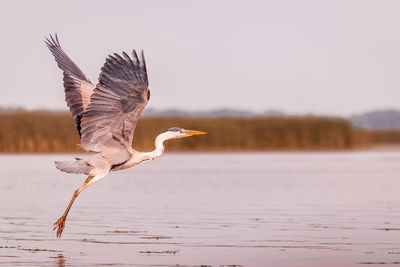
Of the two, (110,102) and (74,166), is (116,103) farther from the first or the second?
(74,166)

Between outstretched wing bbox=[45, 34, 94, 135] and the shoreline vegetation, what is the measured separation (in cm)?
2405

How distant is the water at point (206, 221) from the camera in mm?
8883

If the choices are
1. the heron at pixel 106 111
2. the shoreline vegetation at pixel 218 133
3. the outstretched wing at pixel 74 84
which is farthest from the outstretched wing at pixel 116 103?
the shoreline vegetation at pixel 218 133

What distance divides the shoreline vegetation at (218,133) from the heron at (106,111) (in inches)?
957

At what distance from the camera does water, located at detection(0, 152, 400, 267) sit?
8.88 metres

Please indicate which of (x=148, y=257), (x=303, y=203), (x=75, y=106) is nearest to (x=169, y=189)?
(x=303, y=203)

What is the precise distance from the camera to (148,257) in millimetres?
8805

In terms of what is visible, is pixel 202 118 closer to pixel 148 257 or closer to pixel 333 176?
pixel 333 176

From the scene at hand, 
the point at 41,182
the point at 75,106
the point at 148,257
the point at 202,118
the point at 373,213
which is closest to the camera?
the point at 148,257

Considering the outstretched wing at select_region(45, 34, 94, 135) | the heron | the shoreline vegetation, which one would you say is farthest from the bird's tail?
the shoreline vegetation

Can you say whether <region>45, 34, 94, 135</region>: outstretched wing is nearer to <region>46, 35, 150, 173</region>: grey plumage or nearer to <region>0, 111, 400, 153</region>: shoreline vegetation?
<region>46, 35, 150, 173</region>: grey plumage

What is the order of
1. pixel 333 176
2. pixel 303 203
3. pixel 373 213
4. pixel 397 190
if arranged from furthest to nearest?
pixel 333 176 → pixel 397 190 → pixel 303 203 → pixel 373 213

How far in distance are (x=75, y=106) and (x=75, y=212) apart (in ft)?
10.1

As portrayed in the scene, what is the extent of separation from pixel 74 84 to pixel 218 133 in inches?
1090
